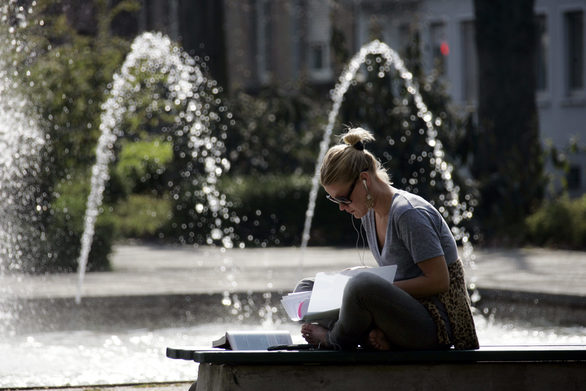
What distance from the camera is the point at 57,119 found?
12.8 metres

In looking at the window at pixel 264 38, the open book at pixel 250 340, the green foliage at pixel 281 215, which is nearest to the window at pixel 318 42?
the window at pixel 264 38

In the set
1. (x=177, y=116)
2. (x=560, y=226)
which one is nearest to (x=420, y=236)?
(x=560, y=226)

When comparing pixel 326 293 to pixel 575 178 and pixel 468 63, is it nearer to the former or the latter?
pixel 575 178

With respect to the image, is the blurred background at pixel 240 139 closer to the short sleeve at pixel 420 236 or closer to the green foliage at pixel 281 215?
the green foliage at pixel 281 215

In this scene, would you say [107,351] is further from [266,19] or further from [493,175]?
[266,19]

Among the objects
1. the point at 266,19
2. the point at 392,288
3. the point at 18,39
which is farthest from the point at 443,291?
the point at 266,19

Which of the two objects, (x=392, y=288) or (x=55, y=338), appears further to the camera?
(x=55, y=338)

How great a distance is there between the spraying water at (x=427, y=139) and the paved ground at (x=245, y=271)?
35.8 inches

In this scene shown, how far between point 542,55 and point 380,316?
22.8 meters

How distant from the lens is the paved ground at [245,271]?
9.20 meters

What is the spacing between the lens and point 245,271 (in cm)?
1179

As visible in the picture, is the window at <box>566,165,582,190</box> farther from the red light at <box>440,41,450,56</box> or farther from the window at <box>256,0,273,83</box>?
the window at <box>256,0,273,83</box>

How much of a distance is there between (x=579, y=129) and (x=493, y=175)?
9.67 metres

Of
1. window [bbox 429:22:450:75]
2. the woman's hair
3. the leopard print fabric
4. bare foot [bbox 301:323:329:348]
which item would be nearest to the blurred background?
bare foot [bbox 301:323:329:348]
